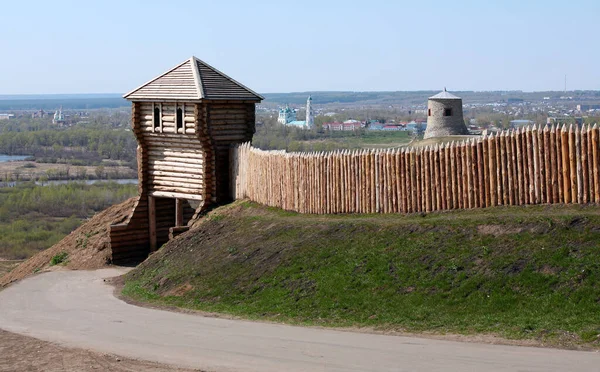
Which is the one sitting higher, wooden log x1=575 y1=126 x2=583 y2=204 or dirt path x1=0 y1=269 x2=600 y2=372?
wooden log x1=575 y1=126 x2=583 y2=204

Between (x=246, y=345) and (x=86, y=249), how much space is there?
13.3m

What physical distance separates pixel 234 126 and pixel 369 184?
582 cm

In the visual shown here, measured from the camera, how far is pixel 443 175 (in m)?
18.2

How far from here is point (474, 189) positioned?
17688 mm

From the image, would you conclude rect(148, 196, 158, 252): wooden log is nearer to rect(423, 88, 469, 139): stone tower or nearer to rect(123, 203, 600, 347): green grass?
rect(123, 203, 600, 347): green grass

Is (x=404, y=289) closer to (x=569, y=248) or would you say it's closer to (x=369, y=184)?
(x=569, y=248)

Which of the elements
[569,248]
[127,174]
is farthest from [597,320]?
[127,174]

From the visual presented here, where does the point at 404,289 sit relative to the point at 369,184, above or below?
below

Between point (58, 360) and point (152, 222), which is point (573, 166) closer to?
point (58, 360)

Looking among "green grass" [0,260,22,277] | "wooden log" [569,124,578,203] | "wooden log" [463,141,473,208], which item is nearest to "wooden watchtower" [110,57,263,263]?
"wooden log" [463,141,473,208]

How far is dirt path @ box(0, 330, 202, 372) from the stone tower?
2374 cm

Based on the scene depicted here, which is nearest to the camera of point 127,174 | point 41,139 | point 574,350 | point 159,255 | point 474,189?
point 574,350

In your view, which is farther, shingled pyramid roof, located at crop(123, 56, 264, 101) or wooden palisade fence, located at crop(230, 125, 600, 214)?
shingled pyramid roof, located at crop(123, 56, 264, 101)

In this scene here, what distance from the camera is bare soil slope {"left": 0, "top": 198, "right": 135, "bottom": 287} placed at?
24.7 m
